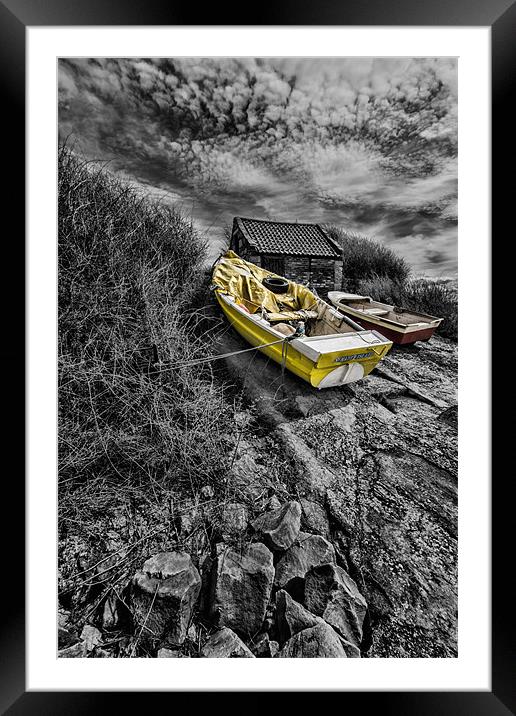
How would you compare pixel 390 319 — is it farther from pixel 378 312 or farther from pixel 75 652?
pixel 75 652

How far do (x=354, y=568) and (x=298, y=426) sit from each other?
77 centimetres

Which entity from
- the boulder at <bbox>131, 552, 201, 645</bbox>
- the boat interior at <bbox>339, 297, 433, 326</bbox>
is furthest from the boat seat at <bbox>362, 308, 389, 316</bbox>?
the boulder at <bbox>131, 552, 201, 645</bbox>

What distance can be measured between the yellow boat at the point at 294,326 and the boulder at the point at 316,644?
1233mm

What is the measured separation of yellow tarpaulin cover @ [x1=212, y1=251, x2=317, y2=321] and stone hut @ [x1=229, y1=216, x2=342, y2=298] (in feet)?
0.33

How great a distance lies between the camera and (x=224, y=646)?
1392 mm

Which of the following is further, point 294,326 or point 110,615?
→ point 294,326

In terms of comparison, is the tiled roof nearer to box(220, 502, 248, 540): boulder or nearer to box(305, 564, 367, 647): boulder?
box(220, 502, 248, 540): boulder

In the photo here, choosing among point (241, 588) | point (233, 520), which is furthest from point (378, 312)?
point (241, 588)

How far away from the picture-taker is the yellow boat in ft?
6.22

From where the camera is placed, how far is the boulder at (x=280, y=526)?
1.53 meters

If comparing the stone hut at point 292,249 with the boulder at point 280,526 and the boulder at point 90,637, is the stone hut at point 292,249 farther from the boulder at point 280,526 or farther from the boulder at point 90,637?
the boulder at point 90,637
